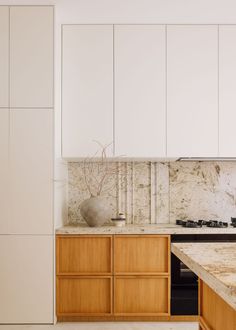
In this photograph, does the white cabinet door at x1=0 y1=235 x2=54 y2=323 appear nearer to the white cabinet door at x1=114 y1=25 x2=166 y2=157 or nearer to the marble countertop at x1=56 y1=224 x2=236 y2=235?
the marble countertop at x1=56 y1=224 x2=236 y2=235

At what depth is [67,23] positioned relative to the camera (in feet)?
13.9

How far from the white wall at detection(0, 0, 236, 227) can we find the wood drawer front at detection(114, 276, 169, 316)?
0.84m

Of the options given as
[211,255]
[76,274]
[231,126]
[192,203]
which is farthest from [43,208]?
[211,255]

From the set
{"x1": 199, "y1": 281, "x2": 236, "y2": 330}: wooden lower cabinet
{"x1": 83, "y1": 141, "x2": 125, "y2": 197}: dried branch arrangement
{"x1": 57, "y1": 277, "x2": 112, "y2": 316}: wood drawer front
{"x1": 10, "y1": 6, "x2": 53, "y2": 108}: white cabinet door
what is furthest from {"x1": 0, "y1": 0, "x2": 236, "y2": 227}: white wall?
{"x1": 199, "y1": 281, "x2": 236, "y2": 330}: wooden lower cabinet

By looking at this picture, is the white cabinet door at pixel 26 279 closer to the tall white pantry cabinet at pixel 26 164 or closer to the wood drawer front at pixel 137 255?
the tall white pantry cabinet at pixel 26 164

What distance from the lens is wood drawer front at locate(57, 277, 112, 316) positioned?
389 cm

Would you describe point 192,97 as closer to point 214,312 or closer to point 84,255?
point 84,255

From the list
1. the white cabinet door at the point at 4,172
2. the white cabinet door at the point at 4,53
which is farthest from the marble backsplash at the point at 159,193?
the white cabinet door at the point at 4,53

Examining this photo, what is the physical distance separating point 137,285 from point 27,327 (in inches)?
38.7

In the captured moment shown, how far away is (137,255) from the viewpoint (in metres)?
3.91

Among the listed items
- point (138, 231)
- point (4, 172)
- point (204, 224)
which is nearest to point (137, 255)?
point (138, 231)

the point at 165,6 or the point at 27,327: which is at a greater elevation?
the point at 165,6

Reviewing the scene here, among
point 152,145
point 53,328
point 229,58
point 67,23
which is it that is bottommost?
point 53,328

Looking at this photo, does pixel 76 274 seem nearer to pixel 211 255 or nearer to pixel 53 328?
pixel 53 328
